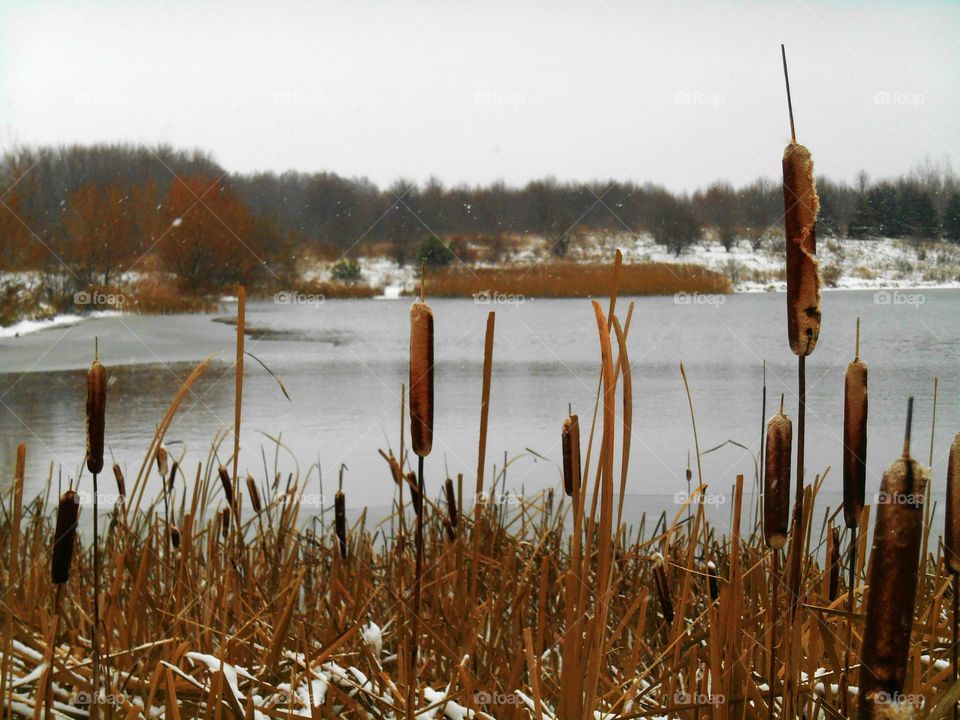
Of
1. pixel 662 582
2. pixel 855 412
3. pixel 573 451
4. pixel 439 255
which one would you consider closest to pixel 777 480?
pixel 855 412

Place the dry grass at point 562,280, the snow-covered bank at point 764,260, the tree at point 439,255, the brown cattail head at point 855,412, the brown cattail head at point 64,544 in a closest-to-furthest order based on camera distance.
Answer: the brown cattail head at point 855,412
the brown cattail head at point 64,544
the snow-covered bank at point 764,260
the dry grass at point 562,280
the tree at point 439,255

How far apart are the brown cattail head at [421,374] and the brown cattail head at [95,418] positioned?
34cm

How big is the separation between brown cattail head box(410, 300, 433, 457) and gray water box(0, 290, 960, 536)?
1.95m

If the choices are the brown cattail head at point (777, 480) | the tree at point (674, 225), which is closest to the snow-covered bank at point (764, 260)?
the tree at point (674, 225)

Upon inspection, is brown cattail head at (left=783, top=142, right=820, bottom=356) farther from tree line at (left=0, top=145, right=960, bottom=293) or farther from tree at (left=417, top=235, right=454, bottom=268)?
tree at (left=417, top=235, right=454, bottom=268)

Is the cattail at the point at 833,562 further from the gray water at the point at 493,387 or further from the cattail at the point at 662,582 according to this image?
the gray water at the point at 493,387

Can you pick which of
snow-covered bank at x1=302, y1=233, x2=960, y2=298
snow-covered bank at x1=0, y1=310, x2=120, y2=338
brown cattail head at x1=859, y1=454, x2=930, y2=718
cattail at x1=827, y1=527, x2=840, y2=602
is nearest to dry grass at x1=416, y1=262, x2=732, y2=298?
snow-covered bank at x1=302, y1=233, x2=960, y2=298

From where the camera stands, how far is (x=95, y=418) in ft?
2.60

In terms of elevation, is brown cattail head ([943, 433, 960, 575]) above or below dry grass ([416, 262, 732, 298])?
below

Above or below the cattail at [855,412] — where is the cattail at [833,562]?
below

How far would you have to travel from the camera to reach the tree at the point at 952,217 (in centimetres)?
426

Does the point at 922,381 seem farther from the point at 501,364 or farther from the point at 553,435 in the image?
the point at 501,364

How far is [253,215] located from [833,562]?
23.0 feet

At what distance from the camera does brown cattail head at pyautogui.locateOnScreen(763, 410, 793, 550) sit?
65cm
